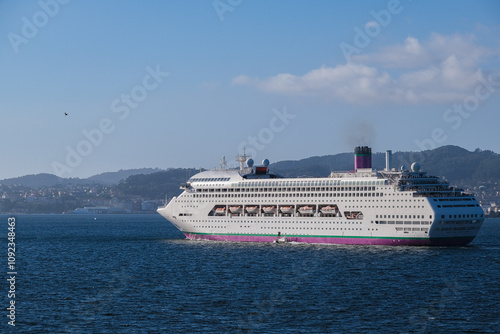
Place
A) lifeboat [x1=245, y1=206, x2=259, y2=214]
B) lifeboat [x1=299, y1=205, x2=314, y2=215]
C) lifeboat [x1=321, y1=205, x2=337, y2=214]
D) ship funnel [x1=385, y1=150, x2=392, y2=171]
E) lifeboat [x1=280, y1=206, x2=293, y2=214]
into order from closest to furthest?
1. lifeboat [x1=321, y1=205, x2=337, y2=214]
2. lifeboat [x1=299, y1=205, x2=314, y2=215]
3. lifeboat [x1=280, y1=206, x2=293, y2=214]
4. lifeboat [x1=245, y1=206, x2=259, y2=214]
5. ship funnel [x1=385, y1=150, x2=392, y2=171]

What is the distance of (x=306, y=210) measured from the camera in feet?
292

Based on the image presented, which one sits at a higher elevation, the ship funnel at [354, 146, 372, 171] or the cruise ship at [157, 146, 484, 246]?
the ship funnel at [354, 146, 372, 171]

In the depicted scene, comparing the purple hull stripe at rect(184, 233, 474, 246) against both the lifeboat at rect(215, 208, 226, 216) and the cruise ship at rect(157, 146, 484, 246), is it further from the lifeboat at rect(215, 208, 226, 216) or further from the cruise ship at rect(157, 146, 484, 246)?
the lifeboat at rect(215, 208, 226, 216)

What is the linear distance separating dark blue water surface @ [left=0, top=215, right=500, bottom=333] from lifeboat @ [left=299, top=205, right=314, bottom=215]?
5.48m

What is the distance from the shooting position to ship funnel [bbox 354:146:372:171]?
304 ft

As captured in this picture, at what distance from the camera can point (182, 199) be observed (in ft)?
326

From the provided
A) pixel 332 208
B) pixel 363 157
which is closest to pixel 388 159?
pixel 363 157

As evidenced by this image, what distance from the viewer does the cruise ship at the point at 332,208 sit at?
262 ft

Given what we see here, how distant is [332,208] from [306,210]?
348 cm

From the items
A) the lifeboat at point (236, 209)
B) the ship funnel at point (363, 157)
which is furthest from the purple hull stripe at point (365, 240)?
the ship funnel at point (363, 157)

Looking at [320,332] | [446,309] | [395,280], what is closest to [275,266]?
[395,280]

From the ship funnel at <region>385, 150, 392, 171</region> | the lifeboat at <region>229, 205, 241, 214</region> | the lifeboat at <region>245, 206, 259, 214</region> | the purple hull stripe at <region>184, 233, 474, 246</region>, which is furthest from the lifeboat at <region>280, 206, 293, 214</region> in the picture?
the ship funnel at <region>385, 150, 392, 171</region>

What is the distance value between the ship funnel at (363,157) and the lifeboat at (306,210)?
809 centimetres

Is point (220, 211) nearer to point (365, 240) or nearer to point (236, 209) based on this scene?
point (236, 209)
